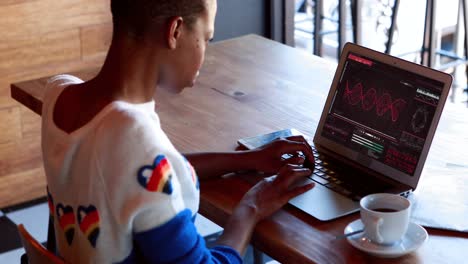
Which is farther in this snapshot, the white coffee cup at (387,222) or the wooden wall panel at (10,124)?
the wooden wall panel at (10,124)

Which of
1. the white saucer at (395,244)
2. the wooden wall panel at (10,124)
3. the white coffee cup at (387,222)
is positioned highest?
the white coffee cup at (387,222)

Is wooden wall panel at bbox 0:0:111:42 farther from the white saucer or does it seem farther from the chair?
the white saucer

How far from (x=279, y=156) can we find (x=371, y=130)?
195 mm

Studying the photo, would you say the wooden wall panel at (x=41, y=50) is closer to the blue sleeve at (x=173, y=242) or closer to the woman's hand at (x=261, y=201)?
the woman's hand at (x=261, y=201)

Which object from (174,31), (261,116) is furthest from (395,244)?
(261,116)

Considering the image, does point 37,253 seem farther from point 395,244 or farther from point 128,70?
point 395,244

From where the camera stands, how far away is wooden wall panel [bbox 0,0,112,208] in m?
3.14

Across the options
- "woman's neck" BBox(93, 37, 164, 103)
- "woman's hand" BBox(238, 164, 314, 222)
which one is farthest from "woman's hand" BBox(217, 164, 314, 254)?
"woman's neck" BBox(93, 37, 164, 103)

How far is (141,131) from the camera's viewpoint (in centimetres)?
129

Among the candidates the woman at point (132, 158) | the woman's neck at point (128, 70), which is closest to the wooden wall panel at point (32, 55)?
the woman at point (132, 158)

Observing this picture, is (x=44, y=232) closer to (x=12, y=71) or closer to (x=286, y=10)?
(x=12, y=71)

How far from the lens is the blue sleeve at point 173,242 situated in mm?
1280

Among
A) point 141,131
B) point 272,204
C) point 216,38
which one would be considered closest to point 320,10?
point 216,38

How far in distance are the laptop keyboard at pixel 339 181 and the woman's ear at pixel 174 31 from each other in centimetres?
47
